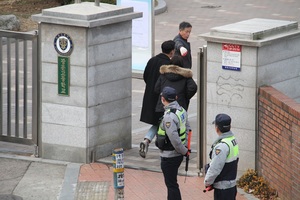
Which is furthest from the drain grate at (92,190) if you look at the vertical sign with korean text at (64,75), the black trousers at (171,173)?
the vertical sign with korean text at (64,75)

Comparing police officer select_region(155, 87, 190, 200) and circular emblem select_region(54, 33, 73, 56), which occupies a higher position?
circular emblem select_region(54, 33, 73, 56)

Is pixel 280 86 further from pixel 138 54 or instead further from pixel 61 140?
pixel 138 54

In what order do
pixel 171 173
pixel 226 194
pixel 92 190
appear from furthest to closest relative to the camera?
pixel 92 190
pixel 171 173
pixel 226 194

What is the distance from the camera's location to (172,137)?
11188mm

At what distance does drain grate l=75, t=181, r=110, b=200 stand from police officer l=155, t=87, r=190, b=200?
129 cm

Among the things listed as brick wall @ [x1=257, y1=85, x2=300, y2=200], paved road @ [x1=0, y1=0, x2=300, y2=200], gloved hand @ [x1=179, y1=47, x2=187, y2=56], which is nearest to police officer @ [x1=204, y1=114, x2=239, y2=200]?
brick wall @ [x1=257, y1=85, x2=300, y2=200]

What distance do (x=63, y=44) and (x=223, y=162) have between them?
178 inches

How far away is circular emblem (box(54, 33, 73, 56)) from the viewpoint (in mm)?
13781

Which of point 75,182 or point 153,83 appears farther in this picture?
point 153,83

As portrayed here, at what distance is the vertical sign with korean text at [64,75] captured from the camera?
13859mm

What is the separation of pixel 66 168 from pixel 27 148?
1563 mm

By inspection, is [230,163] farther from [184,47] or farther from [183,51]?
[184,47]

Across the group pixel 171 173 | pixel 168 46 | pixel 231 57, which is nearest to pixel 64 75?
pixel 168 46

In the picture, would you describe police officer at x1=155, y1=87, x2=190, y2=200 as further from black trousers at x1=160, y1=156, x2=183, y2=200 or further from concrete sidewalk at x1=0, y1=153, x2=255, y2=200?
concrete sidewalk at x1=0, y1=153, x2=255, y2=200
